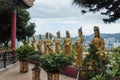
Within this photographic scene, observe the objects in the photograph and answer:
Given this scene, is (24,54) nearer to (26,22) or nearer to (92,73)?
(92,73)

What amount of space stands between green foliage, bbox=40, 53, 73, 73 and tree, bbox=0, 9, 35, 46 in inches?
566

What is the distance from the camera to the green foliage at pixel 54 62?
12.0 meters

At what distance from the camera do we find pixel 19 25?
29047mm

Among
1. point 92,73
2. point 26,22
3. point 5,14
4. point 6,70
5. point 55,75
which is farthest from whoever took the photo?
point 26,22

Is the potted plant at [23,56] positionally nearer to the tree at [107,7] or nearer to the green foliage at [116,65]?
the tree at [107,7]

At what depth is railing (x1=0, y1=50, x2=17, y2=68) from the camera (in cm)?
1809

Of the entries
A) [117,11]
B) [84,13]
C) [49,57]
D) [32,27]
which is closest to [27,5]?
[84,13]

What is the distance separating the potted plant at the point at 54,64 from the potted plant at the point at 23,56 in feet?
16.4

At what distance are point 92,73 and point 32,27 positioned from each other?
857 inches

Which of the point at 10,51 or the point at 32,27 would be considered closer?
the point at 10,51

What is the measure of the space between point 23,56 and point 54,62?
19.0 feet

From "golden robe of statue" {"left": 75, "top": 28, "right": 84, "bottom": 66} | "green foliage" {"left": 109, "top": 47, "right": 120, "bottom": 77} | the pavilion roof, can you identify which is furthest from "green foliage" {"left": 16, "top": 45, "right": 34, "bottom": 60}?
"green foliage" {"left": 109, "top": 47, "right": 120, "bottom": 77}

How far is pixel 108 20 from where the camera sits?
1850 centimetres

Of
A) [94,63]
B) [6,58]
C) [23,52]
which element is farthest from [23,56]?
[94,63]
